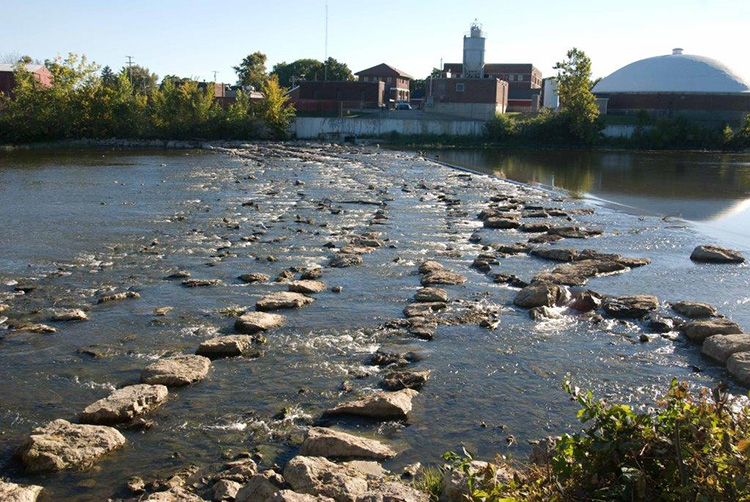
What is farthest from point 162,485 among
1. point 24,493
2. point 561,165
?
point 561,165

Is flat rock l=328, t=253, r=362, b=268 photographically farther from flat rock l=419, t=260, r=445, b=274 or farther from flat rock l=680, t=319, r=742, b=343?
flat rock l=680, t=319, r=742, b=343

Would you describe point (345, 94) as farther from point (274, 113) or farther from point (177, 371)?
point (177, 371)

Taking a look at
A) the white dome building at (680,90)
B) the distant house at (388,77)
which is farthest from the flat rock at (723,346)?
the distant house at (388,77)

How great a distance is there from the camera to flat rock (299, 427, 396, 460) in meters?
8.11

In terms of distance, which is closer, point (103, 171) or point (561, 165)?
point (103, 171)

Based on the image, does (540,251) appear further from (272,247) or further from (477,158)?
(477,158)

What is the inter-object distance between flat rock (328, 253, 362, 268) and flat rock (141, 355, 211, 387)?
7.55 metres

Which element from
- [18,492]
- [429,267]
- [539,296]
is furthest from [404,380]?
[429,267]

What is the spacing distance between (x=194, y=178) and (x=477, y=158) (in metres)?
31.1

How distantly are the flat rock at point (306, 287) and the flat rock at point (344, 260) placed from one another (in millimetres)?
2385

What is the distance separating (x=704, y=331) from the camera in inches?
506

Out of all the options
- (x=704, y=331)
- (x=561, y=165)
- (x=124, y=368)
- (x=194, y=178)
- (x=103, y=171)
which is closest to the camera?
(x=124, y=368)

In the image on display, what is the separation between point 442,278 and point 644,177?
118ft

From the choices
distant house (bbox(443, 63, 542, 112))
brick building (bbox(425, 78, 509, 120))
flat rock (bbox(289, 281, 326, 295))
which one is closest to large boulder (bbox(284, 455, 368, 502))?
flat rock (bbox(289, 281, 326, 295))
